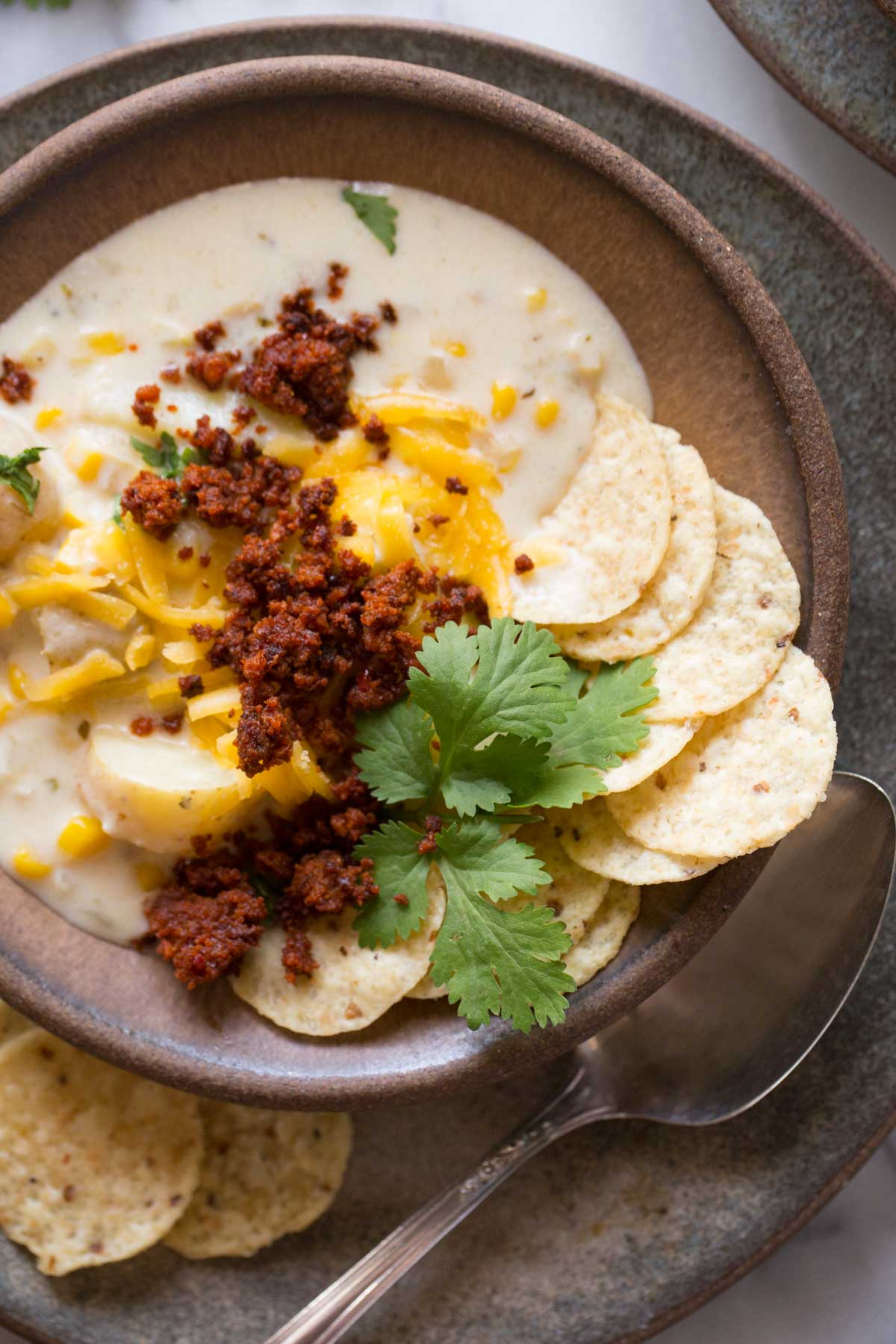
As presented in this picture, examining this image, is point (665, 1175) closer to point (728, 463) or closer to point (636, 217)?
point (728, 463)

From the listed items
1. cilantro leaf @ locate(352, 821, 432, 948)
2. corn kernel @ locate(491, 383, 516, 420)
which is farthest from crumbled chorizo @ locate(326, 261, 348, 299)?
cilantro leaf @ locate(352, 821, 432, 948)

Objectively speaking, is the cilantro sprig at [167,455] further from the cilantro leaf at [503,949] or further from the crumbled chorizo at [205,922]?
the cilantro leaf at [503,949]

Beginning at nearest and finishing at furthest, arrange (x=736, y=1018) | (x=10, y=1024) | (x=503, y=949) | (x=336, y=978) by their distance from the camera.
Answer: (x=503, y=949)
(x=336, y=978)
(x=736, y=1018)
(x=10, y=1024)

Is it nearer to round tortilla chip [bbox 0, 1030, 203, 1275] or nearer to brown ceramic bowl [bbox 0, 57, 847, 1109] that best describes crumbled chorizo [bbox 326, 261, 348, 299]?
brown ceramic bowl [bbox 0, 57, 847, 1109]

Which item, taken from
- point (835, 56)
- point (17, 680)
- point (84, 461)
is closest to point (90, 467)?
point (84, 461)

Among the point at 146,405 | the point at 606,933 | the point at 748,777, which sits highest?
the point at 748,777

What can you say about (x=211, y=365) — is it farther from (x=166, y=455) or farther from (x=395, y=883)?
(x=395, y=883)
